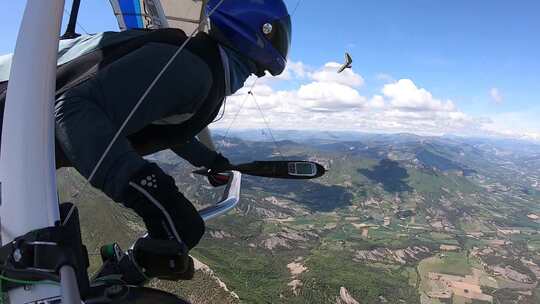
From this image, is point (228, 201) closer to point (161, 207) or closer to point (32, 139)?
point (161, 207)

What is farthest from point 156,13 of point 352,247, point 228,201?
point 352,247

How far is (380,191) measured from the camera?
190000 mm

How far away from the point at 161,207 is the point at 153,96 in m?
0.39

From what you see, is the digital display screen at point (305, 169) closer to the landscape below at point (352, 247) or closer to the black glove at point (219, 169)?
the black glove at point (219, 169)

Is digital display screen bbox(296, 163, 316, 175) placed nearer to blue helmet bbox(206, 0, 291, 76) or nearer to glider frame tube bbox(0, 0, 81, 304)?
blue helmet bbox(206, 0, 291, 76)

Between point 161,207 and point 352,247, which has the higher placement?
point 161,207

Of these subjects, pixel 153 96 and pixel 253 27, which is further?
pixel 253 27

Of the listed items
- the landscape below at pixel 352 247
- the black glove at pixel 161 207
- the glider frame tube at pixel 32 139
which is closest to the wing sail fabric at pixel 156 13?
the glider frame tube at pixel 32 139

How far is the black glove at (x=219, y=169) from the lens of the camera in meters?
2.75

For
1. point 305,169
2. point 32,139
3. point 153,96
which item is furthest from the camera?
point 305,169

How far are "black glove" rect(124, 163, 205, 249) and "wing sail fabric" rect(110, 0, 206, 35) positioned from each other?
6.04 meters

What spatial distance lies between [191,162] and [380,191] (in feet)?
643

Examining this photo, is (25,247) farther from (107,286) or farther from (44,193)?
(107,286)

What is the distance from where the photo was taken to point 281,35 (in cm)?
196
